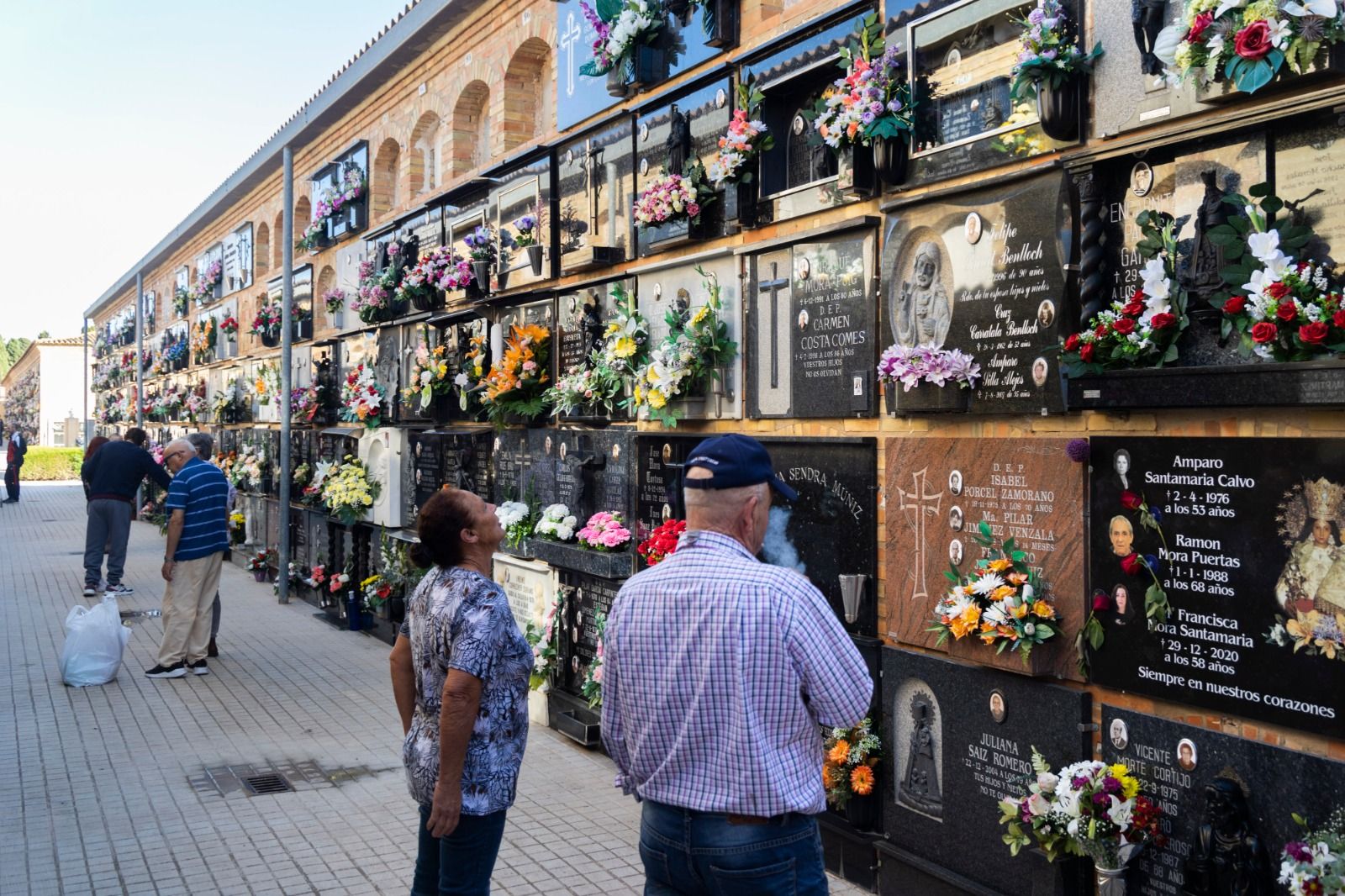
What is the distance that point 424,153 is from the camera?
42.7 ft

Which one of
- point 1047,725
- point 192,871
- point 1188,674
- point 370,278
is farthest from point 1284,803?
point 370,278

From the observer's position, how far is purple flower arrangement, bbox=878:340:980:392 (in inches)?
188

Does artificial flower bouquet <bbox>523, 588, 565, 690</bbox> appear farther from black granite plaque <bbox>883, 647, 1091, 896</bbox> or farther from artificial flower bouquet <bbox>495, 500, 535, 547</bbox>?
black granite plaque <bbox>883, 647, 1091, 896</bbox>

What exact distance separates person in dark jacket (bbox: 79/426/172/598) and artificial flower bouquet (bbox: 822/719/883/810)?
33.2 feet

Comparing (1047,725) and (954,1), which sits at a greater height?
(954,1)

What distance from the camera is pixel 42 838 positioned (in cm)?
586

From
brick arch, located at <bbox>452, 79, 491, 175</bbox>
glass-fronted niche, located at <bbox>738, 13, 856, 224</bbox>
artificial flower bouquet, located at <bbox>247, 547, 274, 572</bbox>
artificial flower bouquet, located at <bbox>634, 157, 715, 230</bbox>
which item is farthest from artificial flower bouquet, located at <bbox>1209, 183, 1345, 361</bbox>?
artificial flower bouquet, located at <bbox>247, 547, 274, 572</bbox>

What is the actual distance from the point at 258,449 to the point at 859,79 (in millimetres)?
14736

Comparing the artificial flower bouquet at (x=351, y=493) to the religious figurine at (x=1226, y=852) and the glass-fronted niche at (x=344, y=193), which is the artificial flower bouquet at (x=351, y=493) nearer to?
the glass-fronted niche at (x=344, y=193)

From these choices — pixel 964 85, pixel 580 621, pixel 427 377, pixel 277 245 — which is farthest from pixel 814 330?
pixel 277 245

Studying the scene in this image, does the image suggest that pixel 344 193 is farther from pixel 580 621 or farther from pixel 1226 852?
pixel 1226 852

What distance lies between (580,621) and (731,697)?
18.0ft

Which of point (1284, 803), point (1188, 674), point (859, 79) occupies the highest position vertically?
point (859, 79)

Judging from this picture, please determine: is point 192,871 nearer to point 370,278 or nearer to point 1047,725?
point 1047,725
